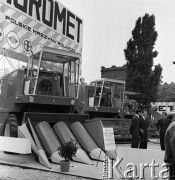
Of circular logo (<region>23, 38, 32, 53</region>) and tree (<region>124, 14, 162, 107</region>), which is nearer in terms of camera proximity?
circular logo (<region>23, 38, 32, 53</region>)

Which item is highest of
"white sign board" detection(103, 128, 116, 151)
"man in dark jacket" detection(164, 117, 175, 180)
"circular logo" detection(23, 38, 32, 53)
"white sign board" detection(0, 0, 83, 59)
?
"white sign board" detection(0, 0, 83, 59)

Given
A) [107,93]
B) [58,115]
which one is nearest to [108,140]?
[58,115]

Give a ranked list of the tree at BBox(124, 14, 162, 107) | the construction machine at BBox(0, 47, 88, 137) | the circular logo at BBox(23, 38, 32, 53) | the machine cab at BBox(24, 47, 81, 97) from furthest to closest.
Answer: the tree at BBox(124, 14, 162, 107) < the circular logo at BBox(23, 38, 32, 53) < the machine cab at BBox(24, 47, 81, 97) < the construction machine at BBox(0, 47, 88, 137)

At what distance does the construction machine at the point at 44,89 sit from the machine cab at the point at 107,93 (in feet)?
18.4

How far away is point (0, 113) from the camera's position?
1251 cm

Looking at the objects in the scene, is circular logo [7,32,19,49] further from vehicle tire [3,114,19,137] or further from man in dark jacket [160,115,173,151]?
man in dark jacket [160,115,173,151]

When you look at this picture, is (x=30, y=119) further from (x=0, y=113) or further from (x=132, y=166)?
(x=132, y=166)

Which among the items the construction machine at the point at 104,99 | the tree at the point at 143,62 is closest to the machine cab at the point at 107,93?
the construction machine at the point at 104,99

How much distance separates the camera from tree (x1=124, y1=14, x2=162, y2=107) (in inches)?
1076

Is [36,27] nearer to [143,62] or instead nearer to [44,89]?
[44,89]

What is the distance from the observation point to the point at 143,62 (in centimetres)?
2748

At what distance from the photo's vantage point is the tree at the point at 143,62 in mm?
27328

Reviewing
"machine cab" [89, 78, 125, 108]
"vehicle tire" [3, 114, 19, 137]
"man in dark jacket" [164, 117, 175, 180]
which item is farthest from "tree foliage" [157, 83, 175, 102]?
"man in dark jacket" [164, 117, 175, 180]

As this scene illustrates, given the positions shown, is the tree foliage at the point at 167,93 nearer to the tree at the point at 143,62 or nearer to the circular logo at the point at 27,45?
the tree at the point at 143,62
